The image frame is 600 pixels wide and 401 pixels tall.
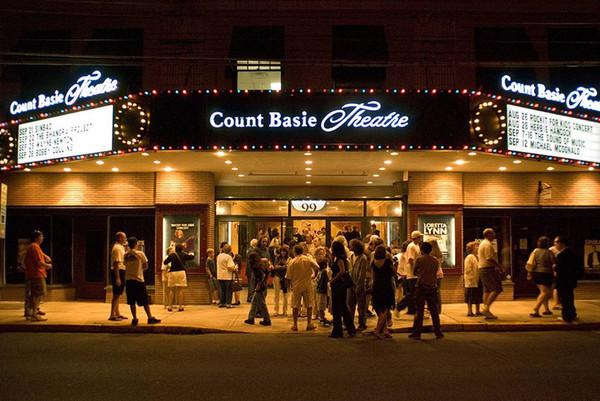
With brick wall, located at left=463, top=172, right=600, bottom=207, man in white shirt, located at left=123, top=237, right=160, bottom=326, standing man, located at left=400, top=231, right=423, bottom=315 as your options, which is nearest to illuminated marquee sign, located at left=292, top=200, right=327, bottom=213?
brick wall, located at left=463, top=172, right=600, bottom=207

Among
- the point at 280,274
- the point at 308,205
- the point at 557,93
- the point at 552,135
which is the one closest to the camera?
the point at 552,135

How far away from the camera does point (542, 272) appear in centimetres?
1405

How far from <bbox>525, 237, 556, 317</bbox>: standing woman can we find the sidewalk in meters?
0.38

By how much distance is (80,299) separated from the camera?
18.3 m

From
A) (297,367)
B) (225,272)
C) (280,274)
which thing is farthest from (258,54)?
(297,367)

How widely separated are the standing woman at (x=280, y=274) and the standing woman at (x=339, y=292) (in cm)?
319

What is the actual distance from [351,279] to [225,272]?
4.88 metres

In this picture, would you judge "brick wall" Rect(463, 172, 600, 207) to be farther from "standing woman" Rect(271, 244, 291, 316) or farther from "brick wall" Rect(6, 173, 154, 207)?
"brick wall" Rect(6, 173, 154, 207)

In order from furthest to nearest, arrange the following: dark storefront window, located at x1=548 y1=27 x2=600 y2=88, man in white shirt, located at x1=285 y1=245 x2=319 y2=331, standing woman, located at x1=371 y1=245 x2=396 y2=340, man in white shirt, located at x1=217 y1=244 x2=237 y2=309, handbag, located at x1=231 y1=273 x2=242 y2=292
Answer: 1. dark storefront window, located at x1=548 y1=27 x2=600 y2=88
2. handbag, located at x1=231 y1=273 x2=242 y2=292
3. man in white shirt, located at x1=217 y1=244 x2=237 y2=309
4. man in white shirt, located at x1=285 y1=245 x2=319 y2=331
5. standing woman, located at x1=371 y1=245 x2=396 y2=340

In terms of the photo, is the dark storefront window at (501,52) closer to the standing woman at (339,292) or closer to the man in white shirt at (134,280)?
the standing woman at (339,292)

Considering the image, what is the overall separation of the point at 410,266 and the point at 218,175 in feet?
23.2

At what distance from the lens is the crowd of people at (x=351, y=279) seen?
11.7 metres

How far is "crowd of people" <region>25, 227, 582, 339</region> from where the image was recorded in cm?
A: 1172

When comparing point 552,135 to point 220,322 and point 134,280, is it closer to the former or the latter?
point 220,322
